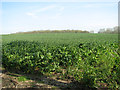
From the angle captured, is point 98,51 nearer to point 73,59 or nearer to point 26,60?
point 73,59

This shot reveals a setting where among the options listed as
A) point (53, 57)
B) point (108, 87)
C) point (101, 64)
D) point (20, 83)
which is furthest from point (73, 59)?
point (20, 83)

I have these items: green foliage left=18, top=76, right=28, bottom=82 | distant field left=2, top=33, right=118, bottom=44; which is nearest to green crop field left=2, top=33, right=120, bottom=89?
green foliage left=18, top=76, right=28, bottom=82

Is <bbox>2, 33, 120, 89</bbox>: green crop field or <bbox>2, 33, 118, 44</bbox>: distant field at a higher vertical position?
<bbox>2, 33, 118, 44</bbox>: distant field

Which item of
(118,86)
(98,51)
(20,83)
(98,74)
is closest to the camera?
(118,86)

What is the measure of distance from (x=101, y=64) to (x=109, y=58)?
35 cm

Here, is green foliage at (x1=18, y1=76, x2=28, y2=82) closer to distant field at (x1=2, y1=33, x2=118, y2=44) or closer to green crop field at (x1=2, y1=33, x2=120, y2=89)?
green crop field at (x1=2, y1=33, x2=120, y2=89)

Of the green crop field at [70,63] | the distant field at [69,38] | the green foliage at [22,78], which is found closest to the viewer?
the green crop field at [70,63]

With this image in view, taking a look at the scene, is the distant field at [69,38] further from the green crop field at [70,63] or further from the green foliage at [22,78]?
the green foliage at [22,78]

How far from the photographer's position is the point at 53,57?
5441 millimetres

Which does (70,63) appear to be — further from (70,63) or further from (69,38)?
(69,38)

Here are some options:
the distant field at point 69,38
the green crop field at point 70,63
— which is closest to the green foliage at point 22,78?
the green crop field at point 70,63

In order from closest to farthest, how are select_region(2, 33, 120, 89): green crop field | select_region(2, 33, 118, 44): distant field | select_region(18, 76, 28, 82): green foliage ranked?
select_region(2, 33, 120, 89): green crop field → select_region(18, 76, 28, 82): green foliage → select_region(2, 33, 118, 44): distant field

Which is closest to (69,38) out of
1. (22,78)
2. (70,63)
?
(70,63)

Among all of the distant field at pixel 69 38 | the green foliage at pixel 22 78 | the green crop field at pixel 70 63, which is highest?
the distant field at pixel 69 38
